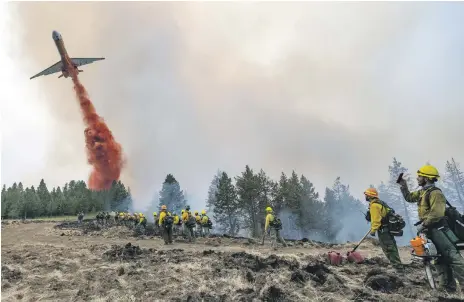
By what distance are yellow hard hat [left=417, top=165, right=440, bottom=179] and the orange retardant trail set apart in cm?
4663

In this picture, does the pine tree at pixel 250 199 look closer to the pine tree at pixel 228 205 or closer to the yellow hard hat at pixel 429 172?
the pine tree at pixel 228 205

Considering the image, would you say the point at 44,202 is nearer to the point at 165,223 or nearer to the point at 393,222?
the point at 165,223

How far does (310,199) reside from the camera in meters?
54.2

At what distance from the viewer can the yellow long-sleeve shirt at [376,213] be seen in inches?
320

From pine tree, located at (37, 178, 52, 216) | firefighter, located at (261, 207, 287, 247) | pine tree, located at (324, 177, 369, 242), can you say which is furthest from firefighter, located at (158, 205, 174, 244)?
pine tree, located at (37, 178, 52, 216)

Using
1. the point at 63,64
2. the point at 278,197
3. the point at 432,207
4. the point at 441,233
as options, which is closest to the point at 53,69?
the point at 63,64

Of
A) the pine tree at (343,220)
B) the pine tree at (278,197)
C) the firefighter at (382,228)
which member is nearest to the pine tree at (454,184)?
the pine tree at (343,220)

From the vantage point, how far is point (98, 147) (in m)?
66.2

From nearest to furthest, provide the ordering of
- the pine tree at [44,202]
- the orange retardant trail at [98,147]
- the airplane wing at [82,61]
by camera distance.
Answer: the airplane wing at [82,61]
the orange retardant trail at [98,147]
the pine tree at [44,202]

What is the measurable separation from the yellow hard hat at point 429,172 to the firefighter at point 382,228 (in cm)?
194

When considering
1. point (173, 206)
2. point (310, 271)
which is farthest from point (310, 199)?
point (310, 271)

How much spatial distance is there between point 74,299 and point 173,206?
55.6 metres

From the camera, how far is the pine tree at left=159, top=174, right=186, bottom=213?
205 feet

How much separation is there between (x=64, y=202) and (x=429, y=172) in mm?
80480
